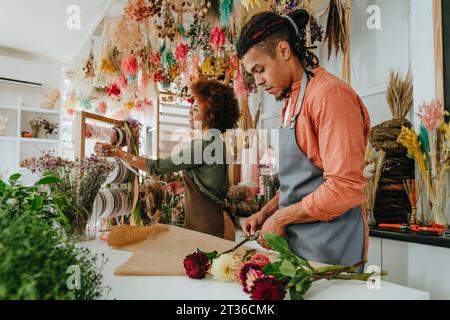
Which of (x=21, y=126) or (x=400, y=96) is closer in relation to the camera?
(x=400, y=96)

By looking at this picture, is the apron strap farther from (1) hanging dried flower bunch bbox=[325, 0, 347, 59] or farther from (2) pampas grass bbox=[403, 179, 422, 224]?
(1) hanging dried flower bunch bbox=[325, 0, 347, 59]

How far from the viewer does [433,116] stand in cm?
164

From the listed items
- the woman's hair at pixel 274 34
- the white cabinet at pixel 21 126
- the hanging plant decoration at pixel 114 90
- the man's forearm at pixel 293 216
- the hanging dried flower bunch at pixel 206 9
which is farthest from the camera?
the white cabinet at pixel 21 126

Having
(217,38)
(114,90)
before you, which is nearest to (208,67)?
(217,38)

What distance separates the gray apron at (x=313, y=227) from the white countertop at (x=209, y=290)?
0.33 m

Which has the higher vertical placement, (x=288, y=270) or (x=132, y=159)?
(x=132, y=159)

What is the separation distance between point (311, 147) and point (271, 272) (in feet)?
1.76

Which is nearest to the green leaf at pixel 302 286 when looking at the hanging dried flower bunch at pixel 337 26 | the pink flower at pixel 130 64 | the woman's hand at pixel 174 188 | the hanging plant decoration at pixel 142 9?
the woman's hand at pixel 174 188

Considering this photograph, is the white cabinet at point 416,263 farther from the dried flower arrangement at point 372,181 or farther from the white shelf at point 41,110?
the white shelf at point 41,110

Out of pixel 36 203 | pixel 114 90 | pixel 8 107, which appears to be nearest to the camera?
pixel 36 203

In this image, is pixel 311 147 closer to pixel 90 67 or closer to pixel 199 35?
pixel 199 35

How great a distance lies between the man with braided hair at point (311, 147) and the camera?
3.11ft
